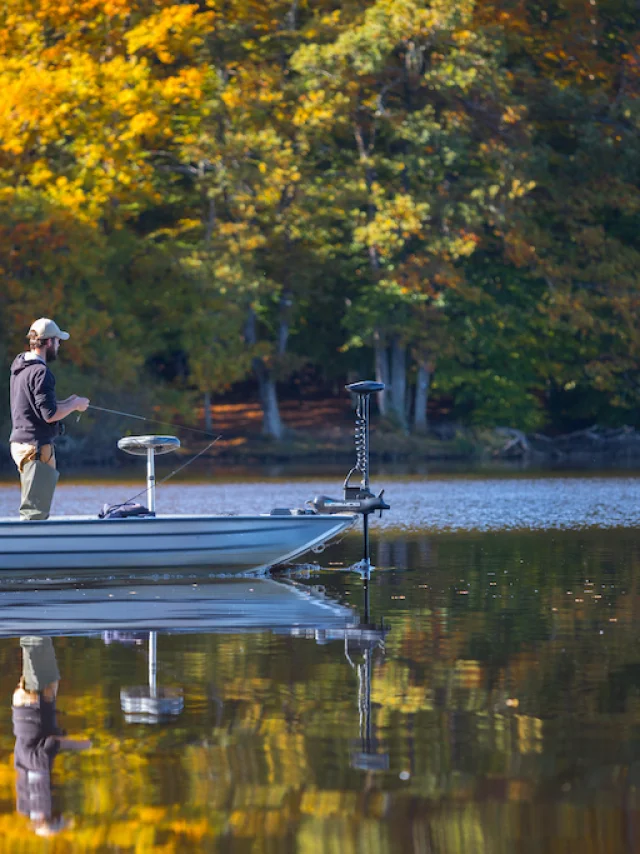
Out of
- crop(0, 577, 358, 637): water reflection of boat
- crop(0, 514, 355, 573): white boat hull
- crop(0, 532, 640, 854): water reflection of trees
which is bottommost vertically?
crop(0, 532, 640, 854): water reflection of trees

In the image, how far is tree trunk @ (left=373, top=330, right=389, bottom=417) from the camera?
2140 inches

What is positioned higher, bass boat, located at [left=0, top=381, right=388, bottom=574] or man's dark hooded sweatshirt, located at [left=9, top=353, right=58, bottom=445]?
man's dark hooded sweatshirt, located at [left=9, top=353, right=58, bottom=445]

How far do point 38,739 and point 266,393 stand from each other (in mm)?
47234

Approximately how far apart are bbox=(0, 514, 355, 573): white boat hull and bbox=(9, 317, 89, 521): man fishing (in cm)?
28

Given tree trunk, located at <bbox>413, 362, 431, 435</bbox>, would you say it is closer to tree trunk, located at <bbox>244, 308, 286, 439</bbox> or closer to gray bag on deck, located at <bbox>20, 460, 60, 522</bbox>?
tree trunk, located at <bbox>244, 308, 286, 439</bbox>

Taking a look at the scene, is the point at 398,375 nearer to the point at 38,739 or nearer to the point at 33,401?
the point at 33,401

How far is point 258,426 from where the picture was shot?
5872 cm

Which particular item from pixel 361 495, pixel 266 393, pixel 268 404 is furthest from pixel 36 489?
pixel 266 393

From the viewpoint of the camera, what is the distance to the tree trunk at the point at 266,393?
55469 mm

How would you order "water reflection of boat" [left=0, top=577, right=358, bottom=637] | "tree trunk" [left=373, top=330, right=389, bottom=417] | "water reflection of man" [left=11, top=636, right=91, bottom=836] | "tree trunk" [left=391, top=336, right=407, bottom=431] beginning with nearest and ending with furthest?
"water reflection of man" [left=11, top=636, right=91, bottom=836]
"water reflection of boat" [left=0, top=577, right=358, bottom=637]
"tree trunk" [left=373, top=330, right=389, bottom=417]
"tree trunk" [left=391, top=336, right=407, bottom=431]

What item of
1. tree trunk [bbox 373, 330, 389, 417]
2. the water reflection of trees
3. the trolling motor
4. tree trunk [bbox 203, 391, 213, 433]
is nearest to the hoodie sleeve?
the trolling motor

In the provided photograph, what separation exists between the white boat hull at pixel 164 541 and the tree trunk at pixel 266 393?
36928 millimetres

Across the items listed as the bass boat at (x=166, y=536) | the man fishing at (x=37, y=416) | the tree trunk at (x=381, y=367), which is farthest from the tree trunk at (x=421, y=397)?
the man fishing at (x=37, y=416)

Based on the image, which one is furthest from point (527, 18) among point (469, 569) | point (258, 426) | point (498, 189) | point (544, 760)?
point (544, 760)
